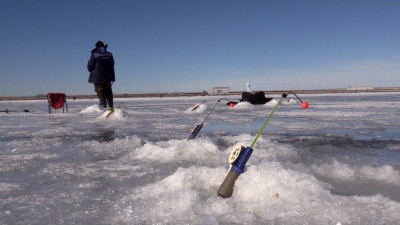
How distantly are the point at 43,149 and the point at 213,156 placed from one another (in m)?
2.48

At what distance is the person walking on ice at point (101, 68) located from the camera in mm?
10703

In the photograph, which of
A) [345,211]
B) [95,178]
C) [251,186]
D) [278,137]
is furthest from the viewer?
[278,137]

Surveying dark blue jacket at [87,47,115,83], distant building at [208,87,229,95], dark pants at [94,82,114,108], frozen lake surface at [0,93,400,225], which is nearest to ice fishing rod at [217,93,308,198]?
frozen lake surface at [0,93,400,225]

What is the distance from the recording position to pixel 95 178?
Answer: 2992 millimetres

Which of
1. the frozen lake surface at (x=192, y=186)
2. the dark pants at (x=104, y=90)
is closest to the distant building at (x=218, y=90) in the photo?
the dark pants at (x=104, y=90)

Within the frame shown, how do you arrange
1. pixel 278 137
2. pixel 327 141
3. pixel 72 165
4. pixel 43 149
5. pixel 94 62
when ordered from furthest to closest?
pixel 94 62, pixel 278 137, pixel 327 141, pixel 43 149, pixel 72 165

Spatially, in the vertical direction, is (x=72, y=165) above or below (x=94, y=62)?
below

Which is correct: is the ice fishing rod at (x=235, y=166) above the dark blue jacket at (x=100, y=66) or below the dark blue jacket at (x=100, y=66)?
below

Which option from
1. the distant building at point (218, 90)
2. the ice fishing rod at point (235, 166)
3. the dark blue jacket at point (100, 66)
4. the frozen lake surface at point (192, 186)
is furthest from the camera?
the distant building at point (218, 90)

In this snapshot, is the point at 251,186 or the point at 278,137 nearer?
the point at 251,186

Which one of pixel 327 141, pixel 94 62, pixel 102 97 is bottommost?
pixel 327 141

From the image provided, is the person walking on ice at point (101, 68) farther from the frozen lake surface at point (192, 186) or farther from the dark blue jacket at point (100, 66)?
the frozen lake surface at point (192, 186)

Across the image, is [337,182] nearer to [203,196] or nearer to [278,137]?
[203,196]

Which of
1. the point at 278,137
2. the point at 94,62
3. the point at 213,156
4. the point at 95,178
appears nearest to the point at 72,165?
the point at 95,178
